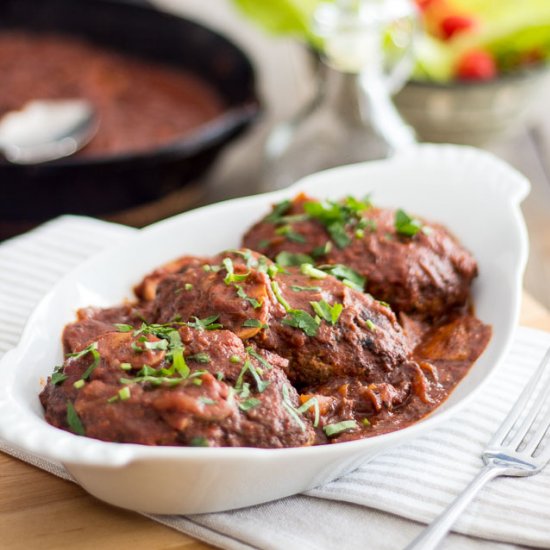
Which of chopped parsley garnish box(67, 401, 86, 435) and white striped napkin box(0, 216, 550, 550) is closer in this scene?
chopped parsley garnish box(67, 401, 86, 435)

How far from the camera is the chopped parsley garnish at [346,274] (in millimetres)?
3441

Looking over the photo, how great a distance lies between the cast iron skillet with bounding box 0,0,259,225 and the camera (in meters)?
5.07

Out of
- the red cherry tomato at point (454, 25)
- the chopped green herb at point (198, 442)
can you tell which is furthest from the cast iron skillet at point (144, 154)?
the chopped green herb at point (198, 442)

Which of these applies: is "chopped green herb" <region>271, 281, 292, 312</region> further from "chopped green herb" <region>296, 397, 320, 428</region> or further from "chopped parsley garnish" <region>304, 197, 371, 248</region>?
"chopped parsley garnish" <region>304, 197, 371, 248</region>

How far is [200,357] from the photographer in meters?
2.80

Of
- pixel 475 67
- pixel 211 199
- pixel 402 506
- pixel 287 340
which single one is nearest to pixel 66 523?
pixel 287 340

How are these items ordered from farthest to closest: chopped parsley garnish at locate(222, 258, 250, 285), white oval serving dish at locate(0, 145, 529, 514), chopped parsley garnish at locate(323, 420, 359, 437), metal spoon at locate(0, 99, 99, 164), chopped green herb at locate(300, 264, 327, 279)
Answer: metal spoon at locate(0, 99, 99, 164) < chopped green herb at locate(300, 264, 327, 279) < chopped parsley garnish at locate(222, 258, 250, 285) < chopped parsley garnish at locate(323, 420, 359, 437) < white oval serving dish at locate(0, 145, 529, 514)

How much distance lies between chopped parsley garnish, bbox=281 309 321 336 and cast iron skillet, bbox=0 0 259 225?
228cm

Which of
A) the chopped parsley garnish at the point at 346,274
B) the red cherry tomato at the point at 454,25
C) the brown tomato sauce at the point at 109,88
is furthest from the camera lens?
the red cherry tomato at the point at 454,25

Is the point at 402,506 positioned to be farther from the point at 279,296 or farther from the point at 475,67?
the point at 475,67

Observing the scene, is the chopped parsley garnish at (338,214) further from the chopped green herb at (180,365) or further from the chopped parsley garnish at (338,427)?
the chopped green herb at (180,365)

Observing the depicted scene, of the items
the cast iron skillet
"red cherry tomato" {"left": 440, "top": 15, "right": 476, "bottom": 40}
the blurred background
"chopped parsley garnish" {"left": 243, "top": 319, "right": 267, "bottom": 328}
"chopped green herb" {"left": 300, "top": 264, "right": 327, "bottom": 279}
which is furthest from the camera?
"red cherry tomato" {"left": 440, "top": 15, "right": 476, "bottom": 40}

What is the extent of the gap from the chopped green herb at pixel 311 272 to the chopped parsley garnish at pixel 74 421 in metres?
0.98

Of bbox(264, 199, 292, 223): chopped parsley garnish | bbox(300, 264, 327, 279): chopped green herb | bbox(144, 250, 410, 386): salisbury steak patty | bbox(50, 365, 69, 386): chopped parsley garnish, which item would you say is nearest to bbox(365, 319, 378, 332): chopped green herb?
bbox(144, 250, 410, 386): salisbury steak patty
